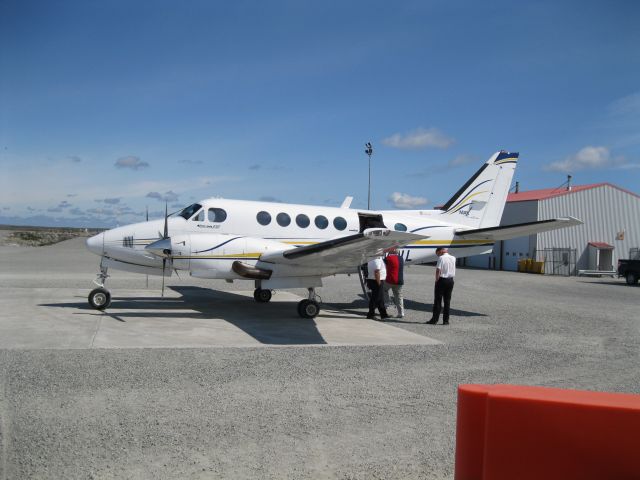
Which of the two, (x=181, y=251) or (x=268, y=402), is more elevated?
(x=181, y=251)

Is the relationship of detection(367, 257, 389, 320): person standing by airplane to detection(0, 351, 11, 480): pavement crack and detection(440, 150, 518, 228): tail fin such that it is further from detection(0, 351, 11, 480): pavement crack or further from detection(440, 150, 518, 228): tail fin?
detection(0, 351, 11, 480): pavement crack

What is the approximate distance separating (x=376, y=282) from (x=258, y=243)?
119 inches

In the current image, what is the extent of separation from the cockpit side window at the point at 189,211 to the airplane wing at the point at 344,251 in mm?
2172

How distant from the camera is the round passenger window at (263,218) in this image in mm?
13456

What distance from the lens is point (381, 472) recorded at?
14.0 ft

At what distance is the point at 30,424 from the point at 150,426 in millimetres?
1101

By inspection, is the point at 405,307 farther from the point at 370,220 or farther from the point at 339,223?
A: the point at 339,223

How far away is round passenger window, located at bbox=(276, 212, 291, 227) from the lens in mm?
13711

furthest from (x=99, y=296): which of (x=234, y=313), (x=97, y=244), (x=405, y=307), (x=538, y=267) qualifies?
(x=538, y=267)

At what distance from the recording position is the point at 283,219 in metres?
13.8

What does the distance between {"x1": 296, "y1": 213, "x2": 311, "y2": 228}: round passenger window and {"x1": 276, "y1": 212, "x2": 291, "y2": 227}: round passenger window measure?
0.25 metres

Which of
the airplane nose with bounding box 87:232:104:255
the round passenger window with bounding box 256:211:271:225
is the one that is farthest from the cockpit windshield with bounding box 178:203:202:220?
the airplane nose with bounding box 87:232:104:255

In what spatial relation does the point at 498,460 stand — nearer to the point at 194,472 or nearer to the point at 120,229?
the point at 194,472

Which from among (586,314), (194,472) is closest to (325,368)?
(194,472)
